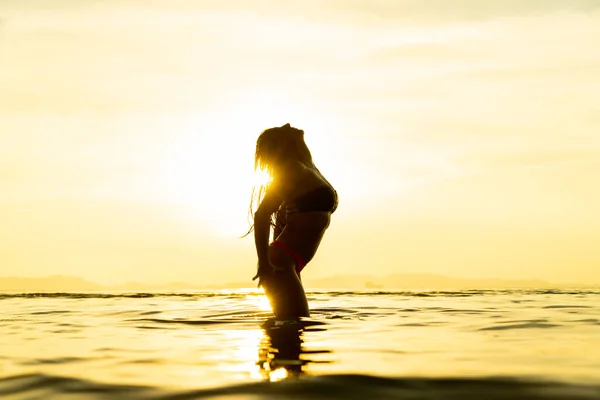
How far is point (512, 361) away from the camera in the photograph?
14.9 feet

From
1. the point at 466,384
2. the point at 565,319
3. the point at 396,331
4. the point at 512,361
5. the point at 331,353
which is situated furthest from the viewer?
the point at 565,319

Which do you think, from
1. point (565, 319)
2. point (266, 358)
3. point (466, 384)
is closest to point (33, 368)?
point (266, 358)

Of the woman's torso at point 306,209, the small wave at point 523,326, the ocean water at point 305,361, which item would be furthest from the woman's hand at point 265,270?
the small wave at point 523,326

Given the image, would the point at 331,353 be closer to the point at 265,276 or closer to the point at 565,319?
the point at 265,276

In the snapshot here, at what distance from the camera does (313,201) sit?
309 inches

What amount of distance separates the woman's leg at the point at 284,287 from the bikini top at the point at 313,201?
589mm

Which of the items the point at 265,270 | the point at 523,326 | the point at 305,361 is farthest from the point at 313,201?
the point at 305,361

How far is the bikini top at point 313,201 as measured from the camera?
25.6 feet

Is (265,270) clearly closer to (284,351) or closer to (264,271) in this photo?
(264,271)

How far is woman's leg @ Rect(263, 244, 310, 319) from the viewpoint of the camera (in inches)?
305

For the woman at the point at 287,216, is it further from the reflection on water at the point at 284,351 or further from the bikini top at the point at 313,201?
the reflection on water at the point at 284,351

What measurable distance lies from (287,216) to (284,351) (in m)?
3.14

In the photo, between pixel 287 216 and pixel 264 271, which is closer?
pixel 264 271

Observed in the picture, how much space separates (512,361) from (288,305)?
3.77 m
